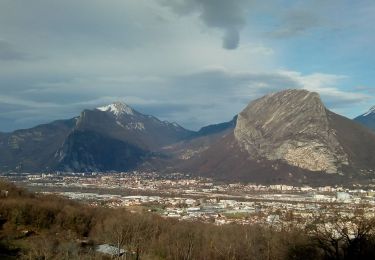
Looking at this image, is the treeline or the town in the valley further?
the town in the valley

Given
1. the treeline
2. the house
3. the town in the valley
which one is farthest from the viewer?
the town in the valley

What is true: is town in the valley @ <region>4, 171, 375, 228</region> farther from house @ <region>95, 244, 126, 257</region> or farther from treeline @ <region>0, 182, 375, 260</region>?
house @ <region>95, 244, 126, 257</region>

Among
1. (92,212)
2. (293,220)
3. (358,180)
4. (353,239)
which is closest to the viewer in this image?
(353,239)

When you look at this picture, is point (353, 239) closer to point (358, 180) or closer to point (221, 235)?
point (221, 235)

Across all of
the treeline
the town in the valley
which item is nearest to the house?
the treeline

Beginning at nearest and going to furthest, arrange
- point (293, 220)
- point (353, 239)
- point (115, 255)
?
point (353, 239) → point (115, 255) → point (293, 220)

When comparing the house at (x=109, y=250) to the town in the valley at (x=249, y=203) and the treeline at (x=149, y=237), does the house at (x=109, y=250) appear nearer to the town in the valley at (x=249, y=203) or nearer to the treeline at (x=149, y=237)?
the treeline at (x=149, y=237)

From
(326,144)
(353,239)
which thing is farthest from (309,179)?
Answer: (353,239)

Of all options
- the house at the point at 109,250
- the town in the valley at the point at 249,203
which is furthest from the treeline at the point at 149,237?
the town in the valley at the point at 249,203
